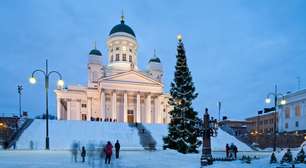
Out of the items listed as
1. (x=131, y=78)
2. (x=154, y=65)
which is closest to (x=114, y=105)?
(x=131, y=78)

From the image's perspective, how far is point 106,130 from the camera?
152ft

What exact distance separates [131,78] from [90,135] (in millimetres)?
29322

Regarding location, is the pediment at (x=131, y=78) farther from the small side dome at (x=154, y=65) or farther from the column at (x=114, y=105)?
the small side dome at (x=154, y=65)

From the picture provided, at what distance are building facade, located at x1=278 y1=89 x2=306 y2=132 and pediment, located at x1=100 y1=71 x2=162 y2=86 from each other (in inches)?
1115

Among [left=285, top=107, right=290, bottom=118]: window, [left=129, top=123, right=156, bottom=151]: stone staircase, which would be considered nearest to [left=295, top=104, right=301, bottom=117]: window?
[left=285, top=107, right=290, bottom=118]: window

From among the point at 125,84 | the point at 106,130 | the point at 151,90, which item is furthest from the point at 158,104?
the point at 106,130

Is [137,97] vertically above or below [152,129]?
above

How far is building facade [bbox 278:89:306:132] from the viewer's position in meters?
63.9

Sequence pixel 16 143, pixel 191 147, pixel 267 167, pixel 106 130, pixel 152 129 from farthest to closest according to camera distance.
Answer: pixel 152 129 → pixel 106 130 → pixel 16 143 → pixel 191 147 → pixel 267 167

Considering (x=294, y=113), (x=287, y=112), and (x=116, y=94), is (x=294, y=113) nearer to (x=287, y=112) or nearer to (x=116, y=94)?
(x=287, y=112)

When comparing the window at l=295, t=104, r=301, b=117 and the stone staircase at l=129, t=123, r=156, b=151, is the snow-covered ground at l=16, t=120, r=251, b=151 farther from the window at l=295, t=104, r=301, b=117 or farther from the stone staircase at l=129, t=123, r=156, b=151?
the window at l=295, t=104, r=301, b=117

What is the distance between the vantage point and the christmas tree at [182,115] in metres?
30.8

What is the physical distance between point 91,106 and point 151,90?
14.4 m

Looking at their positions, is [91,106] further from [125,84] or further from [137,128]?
[137,128]
